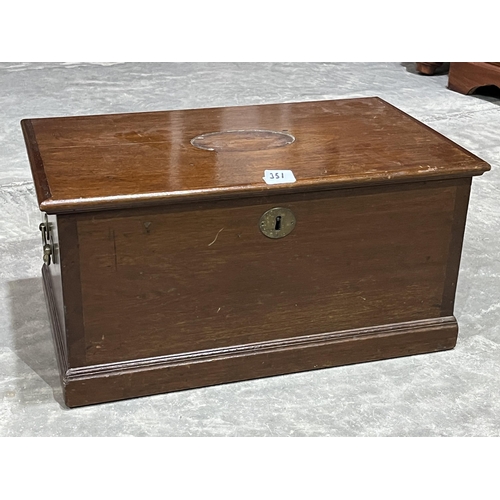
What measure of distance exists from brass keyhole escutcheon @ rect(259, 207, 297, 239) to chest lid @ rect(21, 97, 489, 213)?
8cm

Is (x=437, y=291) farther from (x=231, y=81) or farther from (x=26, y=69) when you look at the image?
(x=26, y=69)

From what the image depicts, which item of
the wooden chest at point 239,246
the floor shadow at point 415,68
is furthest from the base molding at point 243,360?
the floor shadow at point 415,68

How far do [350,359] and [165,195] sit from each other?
29.9 inches

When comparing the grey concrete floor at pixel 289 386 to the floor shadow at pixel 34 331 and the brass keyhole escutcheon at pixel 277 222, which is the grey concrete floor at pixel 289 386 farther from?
the brass keyhole escutcheon at pixel 277 222

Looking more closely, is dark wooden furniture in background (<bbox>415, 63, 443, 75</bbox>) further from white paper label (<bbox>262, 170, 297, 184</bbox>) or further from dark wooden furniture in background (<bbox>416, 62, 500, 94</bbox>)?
white paper label (<bbox>262, 170, 297, 184</bbox>)

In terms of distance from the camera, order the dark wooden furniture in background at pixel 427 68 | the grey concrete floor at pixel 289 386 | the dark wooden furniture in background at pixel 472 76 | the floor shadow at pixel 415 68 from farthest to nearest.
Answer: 1. the floor shadow at pixel 415 68
2. the dark wooden furniture in background at pixel 427 68
3. the dark wooden furniture in background at pixel 472 76
4. the grey concrete floor at pixel 289 386

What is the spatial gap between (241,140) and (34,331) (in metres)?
0.84

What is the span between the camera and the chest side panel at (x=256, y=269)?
6.95 ft

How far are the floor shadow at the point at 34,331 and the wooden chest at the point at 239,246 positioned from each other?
81mm

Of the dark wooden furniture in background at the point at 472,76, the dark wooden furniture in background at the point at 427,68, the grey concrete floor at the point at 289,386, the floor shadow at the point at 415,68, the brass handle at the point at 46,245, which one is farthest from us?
the floor shadow at the point at 415,68

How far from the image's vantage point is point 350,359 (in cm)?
243

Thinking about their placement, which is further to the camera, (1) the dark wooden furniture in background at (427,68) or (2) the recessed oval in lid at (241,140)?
(1) the dark wooden furniture in background at (427,68)

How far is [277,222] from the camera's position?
7.19ft

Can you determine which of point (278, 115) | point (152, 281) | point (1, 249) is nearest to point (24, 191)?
point (1, 249)
